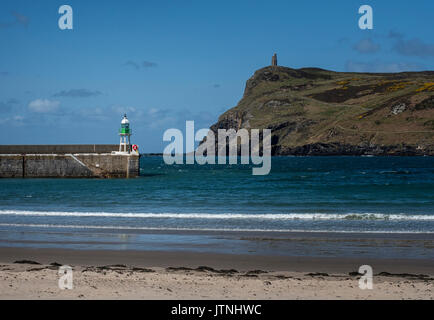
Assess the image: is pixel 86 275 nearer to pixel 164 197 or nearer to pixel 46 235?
pixel 46 235

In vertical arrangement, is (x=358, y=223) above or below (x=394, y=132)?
below

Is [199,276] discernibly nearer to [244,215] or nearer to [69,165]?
[244,215]

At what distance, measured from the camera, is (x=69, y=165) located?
63.2 m

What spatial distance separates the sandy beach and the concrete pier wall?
48501mm

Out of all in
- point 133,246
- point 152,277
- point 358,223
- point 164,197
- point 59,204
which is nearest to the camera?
point 152,277

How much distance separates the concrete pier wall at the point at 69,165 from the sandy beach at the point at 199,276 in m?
48.5

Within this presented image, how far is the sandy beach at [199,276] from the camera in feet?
29.4

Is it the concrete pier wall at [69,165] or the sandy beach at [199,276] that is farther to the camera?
the concrete pier wall at [69,165]

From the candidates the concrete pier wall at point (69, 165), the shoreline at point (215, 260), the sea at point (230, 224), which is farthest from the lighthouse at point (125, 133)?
the shoreline at point (215, 260)

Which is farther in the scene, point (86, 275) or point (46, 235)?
point (46, 235)

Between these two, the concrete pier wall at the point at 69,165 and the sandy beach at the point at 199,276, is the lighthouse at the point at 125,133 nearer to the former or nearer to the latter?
the concrete pier wall at the point at 69,165
